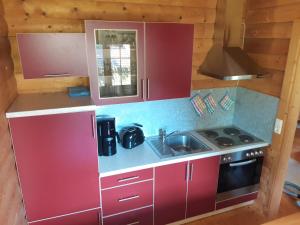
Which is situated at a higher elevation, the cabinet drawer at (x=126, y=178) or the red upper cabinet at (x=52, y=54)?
the red upper cabinet at (x=52, y=54)

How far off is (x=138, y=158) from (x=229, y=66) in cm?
108

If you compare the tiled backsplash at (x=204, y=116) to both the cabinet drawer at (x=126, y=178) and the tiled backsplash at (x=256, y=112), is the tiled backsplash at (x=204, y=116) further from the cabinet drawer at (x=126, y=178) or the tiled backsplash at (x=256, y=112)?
the cabinet drawer at (x=126, y=178)

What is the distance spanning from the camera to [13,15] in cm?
177

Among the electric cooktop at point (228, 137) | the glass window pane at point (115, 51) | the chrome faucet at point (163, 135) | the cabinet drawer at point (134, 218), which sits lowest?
the cabinet drawer at point (134, 218)

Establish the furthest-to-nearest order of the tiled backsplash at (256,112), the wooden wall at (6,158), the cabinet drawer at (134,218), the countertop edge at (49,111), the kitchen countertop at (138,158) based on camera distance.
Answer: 1. the tiled backsplash at (256,112)
2. the cabinet drawer at (134,218)
3. the kitchen countertop at (138,158)
4. the countertop edge at (49,111)
5. the wooden wall at (6,158)

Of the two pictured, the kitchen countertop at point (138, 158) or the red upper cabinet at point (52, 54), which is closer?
the red upper cabinet at point (52, 54)

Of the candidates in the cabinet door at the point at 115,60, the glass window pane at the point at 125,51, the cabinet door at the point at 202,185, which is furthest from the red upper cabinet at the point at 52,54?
the cabinet door at the point at 202,185

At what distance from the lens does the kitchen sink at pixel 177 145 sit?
2.11 metres

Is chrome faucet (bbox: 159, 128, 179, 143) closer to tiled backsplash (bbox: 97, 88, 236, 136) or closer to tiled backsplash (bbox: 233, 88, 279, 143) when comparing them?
tiled backsplash (bbox: 97, 88, 236, 136)

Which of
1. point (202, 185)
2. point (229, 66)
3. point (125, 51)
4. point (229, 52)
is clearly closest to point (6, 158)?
point (125, 51)

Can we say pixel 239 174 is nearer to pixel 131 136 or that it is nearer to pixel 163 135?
pixel 163 135

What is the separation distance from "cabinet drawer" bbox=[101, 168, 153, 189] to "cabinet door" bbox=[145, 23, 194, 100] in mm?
630

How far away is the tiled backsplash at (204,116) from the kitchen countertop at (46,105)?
17.1 inches

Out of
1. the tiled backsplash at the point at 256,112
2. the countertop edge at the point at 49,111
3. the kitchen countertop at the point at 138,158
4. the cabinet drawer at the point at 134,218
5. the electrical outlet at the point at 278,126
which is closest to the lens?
the countertop edge at the point at 49,111
